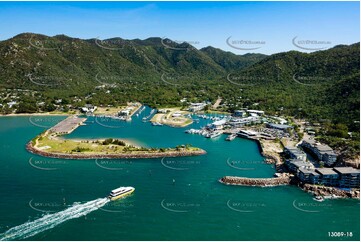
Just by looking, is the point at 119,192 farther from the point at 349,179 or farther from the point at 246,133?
the point at 246,133

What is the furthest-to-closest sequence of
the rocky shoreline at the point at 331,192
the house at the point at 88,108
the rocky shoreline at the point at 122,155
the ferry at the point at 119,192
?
the house at the point at 88,108
the rocky shoreline at the point at 122,155
the rocky shoreline at the point at 331,192
the ferry at the point at 119,192

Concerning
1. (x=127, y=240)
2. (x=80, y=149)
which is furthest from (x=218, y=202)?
(x=80, y=149)

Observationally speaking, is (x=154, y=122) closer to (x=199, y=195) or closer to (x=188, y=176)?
(x=188, y=176)

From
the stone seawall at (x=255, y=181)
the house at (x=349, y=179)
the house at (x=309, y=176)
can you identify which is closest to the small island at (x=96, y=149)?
the stone seawall at (x=255, y=181)

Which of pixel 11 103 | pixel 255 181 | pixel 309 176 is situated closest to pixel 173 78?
pixel 11 103

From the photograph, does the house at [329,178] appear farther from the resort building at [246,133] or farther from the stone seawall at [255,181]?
the resort building at [246,133]

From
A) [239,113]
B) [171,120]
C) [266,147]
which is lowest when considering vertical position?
[266,147]
